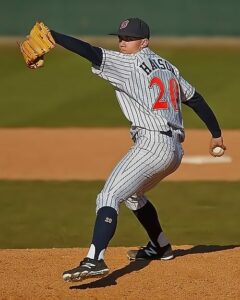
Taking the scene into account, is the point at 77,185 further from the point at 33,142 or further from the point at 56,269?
the point at 56,269

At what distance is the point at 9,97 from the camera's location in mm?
17344

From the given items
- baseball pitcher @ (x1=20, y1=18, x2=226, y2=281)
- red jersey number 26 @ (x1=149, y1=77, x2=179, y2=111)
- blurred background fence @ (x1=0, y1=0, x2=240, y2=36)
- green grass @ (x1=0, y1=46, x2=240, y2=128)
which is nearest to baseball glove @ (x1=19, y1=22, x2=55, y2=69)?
baseball pitcher @ (x1=20, y1=18, x2=226, y2=281)

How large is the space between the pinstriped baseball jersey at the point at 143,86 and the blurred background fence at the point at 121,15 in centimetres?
2214

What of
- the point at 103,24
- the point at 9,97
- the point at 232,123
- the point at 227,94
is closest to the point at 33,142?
the point at 232,123

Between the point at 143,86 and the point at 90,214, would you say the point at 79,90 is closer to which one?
the point at 90,214

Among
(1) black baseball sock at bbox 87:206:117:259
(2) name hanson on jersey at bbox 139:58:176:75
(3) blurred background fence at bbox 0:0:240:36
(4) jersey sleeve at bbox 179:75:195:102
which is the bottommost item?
(3) blurred background fence at bbox 0:0:240:36

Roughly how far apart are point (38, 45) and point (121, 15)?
903 inches

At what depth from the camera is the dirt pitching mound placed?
5602mm

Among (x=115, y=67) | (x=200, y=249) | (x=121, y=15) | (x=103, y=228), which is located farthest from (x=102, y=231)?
(x=121, y=15)

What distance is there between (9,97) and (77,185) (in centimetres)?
754

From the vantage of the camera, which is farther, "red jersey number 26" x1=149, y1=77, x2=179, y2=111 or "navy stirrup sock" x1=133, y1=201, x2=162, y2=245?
"navy stirrup sock" x1=133, y1=201, x2=162, y2=245

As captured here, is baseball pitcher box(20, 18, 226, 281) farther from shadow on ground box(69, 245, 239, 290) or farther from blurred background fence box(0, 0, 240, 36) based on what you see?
blurred background fence box(0, 0, 240, 36)

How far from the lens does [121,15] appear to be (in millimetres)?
28203

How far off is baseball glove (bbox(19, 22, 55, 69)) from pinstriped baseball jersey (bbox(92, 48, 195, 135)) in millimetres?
356
